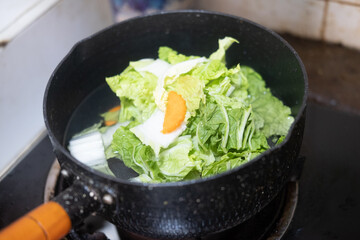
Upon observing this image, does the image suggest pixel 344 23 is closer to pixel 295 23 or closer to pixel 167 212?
pixel 295 23

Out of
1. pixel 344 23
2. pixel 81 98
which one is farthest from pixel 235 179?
pixel 344 23

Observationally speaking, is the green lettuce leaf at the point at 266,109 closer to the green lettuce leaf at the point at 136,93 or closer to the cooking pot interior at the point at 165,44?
the cooking pot interior at the point at 165,44

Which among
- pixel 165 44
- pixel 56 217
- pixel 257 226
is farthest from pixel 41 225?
pixel 165 44

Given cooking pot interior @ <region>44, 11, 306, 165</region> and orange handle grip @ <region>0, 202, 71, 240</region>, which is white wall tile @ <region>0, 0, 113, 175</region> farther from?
orange handle grip @ <region>0, 202, 71, 240</region>

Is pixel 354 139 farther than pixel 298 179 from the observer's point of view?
Yes

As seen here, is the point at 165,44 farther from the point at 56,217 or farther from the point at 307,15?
the point at 307,15

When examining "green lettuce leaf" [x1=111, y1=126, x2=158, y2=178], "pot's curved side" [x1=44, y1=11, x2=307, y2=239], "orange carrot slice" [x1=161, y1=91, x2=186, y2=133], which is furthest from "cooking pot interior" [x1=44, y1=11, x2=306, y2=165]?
"orange carrot slice" [x1=161, y1=91, x2=186, y2=133]
